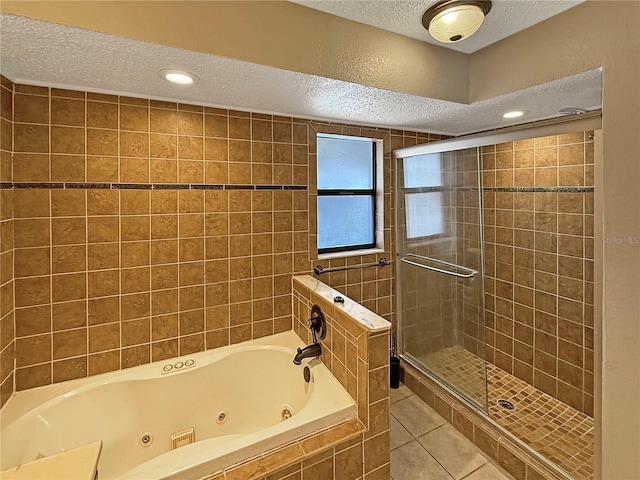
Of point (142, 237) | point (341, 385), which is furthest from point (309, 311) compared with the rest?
point (142, 237)

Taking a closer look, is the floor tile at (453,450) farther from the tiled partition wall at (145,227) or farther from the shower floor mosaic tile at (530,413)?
the tiled partition wall at (145,227)

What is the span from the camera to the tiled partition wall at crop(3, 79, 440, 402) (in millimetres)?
1614

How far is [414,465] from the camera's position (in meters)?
1.78

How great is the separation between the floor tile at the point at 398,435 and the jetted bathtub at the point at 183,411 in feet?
2.23

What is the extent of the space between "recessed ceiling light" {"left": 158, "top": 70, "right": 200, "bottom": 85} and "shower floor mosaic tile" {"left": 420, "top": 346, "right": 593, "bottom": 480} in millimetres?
2519

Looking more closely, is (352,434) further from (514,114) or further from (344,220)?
(514,114)

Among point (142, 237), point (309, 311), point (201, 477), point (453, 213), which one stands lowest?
point (201, 477)

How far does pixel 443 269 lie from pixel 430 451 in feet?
4.12

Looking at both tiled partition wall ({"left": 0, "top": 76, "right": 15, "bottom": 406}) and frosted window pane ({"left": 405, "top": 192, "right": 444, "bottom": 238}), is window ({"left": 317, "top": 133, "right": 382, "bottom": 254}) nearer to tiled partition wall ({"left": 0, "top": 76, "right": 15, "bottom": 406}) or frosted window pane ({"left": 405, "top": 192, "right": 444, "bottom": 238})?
frosted window pane ({"left": 405, "top": 192, "right": 444, "bottom": 238})

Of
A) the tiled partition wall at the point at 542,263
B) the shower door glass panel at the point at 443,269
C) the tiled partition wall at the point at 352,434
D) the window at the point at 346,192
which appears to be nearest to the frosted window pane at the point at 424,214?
the shower door glass panel at the point at 443,269

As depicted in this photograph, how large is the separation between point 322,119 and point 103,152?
146cm

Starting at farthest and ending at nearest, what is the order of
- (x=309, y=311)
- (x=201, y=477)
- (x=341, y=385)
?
(x=309, y=311) → (x=341, y=385) → (x=201, y=477)

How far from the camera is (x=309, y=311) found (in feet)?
6.63

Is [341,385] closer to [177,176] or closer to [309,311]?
[309,311]
